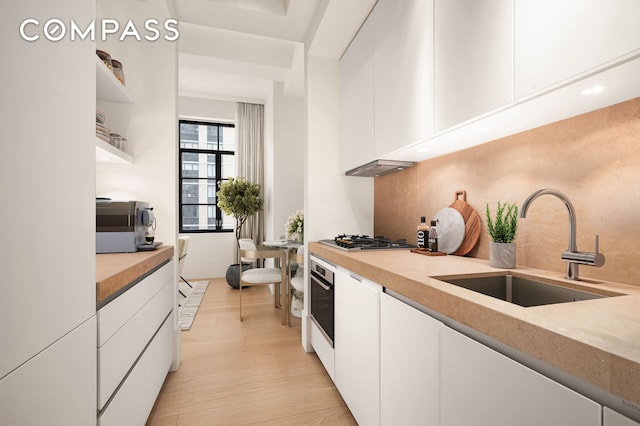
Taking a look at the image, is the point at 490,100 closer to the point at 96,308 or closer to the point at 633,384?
the point at 633,384

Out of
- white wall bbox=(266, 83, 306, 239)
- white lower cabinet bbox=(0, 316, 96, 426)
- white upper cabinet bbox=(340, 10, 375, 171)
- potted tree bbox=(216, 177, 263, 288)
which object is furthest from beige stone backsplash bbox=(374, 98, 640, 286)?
potted tree bbox=(216, 177, 263, 288)

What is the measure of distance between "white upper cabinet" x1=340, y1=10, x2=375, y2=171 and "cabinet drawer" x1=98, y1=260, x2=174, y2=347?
1.57 metres

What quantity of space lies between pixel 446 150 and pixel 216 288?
13.2 feet

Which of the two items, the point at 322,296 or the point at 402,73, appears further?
the point at 322,296

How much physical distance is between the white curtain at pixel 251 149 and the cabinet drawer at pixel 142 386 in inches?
124

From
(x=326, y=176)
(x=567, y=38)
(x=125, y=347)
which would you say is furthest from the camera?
(x=326, y=176)

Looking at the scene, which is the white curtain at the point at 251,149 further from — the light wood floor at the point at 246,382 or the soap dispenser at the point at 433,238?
the soap dispenser at the point at 433,238

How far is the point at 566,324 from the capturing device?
60 cm

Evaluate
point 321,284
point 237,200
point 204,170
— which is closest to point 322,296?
point 321,284

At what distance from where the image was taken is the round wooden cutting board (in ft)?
5.19

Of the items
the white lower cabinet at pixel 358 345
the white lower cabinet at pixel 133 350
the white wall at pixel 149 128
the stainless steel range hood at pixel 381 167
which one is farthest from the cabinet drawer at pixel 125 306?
the stainless steel range hood at pixel 381 167

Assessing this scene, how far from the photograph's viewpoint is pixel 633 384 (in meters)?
0.45

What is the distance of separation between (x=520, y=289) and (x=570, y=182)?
1.53ft

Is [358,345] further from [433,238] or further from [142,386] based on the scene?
[142,386]
